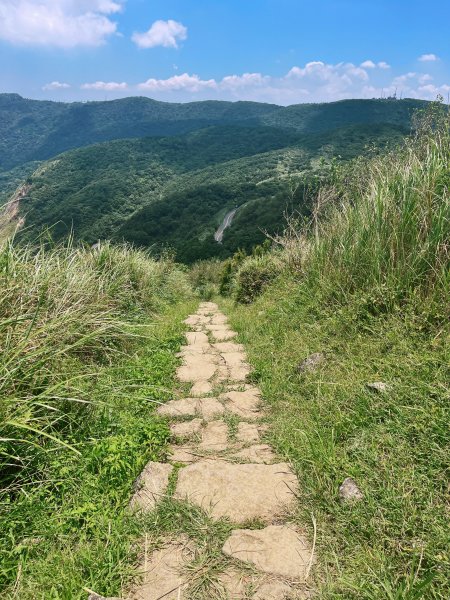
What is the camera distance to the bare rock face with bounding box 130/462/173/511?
73.7 inches

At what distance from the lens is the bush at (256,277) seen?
294 inches

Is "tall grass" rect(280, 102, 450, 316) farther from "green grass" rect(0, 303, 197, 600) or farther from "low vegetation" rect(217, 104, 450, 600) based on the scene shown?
"green grass" rect(0, 303, 197, 600)

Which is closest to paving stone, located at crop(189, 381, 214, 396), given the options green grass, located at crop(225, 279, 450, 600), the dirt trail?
the dirt trail

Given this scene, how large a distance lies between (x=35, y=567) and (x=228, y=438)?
4.21 ft

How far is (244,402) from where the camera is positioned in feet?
10.0

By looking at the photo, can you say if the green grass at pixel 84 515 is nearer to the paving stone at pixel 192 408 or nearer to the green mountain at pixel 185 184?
the paving stone at pixel 192 408

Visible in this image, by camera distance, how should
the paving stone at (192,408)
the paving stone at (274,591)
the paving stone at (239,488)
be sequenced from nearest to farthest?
the paving stone at (274,591)
the paving stone at (239,488)
the paving stone at (192,408)

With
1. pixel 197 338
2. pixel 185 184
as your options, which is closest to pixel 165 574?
pixel 197 338

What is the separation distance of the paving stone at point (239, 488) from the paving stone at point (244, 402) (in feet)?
2.11

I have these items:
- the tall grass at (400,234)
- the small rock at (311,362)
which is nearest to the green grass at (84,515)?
the small rock at (311,362)

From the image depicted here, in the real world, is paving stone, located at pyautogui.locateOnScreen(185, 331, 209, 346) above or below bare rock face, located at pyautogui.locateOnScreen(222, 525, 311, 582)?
below

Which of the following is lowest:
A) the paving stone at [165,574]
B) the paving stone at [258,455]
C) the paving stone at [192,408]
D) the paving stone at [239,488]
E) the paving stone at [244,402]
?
the paving stone at [244,402]

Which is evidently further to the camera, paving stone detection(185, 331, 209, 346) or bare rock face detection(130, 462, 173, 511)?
paving stone detection(185, 331, 209, 346)

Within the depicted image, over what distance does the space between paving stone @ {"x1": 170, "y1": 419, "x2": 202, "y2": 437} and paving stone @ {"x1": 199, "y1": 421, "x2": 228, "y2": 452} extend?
6 cm
